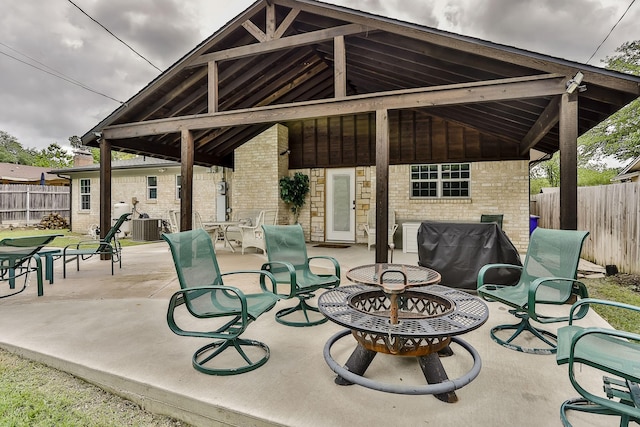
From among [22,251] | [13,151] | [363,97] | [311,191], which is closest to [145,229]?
[311,191]

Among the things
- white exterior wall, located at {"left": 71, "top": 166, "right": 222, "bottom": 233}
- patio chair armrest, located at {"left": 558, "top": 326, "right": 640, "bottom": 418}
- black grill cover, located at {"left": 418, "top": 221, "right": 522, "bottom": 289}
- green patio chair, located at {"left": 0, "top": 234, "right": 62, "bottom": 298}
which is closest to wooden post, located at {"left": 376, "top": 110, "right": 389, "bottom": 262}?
black grill cover, located at {"left": 418, "top": 221, "right": 522, "bottom": 289}

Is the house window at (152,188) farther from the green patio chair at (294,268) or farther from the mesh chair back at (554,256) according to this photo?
the mesh chair back at (554,256)

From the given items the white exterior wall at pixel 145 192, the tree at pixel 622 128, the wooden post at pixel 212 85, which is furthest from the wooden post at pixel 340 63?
the tree at pixel 622 128

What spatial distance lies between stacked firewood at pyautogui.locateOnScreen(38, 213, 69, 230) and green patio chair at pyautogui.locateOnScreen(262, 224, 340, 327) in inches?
607

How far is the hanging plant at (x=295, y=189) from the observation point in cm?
891

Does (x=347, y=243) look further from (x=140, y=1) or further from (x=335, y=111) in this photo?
(x=140, y=1)

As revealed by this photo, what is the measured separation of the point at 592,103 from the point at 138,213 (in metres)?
12.7

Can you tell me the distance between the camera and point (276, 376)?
203 cm

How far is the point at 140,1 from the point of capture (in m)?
8.70

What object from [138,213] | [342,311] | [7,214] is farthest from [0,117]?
[342,311]

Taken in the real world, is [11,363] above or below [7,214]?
below

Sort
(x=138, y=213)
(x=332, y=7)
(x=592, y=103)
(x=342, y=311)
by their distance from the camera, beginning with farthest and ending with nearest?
(x=138, y=213), (x=332, y=7), (x=592, y=103), (x=342, y=311)

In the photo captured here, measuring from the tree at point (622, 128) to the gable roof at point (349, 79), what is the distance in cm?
1098

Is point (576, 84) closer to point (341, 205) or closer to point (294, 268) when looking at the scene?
point (294, 268)
